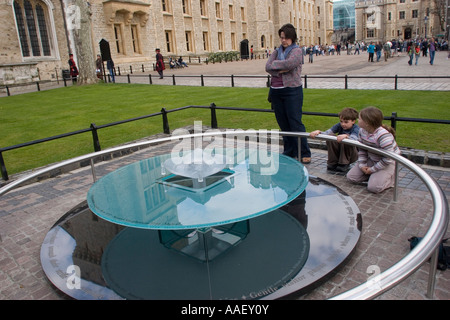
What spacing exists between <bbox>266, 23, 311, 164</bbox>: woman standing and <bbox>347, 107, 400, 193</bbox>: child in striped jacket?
1188mm

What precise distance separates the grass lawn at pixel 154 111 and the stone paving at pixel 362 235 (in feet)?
5.05

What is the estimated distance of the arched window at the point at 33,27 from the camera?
25078mm

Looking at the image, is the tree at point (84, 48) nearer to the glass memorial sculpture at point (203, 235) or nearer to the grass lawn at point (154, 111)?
the grass lawn at point (154, 111)

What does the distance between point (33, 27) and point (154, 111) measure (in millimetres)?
20045

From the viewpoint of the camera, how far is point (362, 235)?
3740 mm

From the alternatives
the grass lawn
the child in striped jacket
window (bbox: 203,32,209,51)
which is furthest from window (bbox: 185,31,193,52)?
the child in striped jacket

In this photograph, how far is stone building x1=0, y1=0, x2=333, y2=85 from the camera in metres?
23.3

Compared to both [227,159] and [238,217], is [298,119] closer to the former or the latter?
[227,159]

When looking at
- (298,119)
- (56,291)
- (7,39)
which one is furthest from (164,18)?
(56,291)

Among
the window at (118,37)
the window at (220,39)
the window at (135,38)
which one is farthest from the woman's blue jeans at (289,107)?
the window at (220,39)

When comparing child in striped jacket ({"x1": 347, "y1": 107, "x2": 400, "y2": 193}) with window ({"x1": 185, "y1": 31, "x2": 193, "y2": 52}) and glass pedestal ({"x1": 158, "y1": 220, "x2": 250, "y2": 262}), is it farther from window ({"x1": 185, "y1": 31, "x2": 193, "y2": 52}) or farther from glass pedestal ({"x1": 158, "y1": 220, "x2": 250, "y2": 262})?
window ({"x1": 185, "y1": 31, "x2": 193, "y2": 52})
